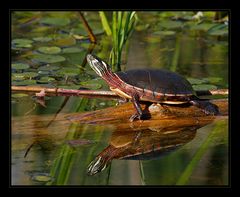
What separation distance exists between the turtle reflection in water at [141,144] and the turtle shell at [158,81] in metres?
0.27

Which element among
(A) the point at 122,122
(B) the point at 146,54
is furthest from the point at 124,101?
(B) the point at 146,54

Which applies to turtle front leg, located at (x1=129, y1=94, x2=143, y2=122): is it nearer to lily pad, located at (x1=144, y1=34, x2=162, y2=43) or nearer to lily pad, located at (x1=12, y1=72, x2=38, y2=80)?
lily pad, located at (x1=12, y1=72, x2=38, y2=80)

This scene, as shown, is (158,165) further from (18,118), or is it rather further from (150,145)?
(18,118)

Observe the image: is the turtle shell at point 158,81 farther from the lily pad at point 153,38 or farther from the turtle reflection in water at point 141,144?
the lily pad at point 153,38

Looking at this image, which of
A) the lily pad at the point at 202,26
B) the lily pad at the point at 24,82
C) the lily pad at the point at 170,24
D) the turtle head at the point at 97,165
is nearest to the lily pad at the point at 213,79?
the lily pad at the point at 24,82

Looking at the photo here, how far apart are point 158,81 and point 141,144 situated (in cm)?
53

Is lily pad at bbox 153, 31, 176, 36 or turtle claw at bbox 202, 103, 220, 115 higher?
lily pad at bbox 153, 31, 176, 36

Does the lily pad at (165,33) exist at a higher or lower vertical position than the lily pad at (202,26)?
lower

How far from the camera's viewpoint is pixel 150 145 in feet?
13.2

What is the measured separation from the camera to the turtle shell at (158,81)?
14.0ft

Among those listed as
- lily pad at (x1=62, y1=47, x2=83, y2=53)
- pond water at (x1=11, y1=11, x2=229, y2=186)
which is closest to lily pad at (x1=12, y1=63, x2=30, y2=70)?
pond water at (x1=11, y1=11, x2=229, y2=186)

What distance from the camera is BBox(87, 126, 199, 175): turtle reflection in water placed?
3838mm

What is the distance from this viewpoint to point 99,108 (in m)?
4.71

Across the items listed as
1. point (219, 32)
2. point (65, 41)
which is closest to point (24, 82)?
point (65, 41)
